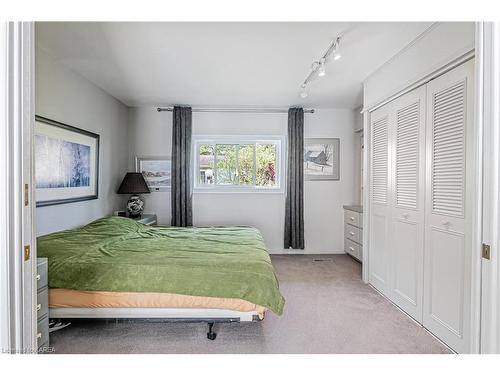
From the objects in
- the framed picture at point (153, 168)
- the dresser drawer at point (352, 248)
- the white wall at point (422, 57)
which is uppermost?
the white wall at point (422, 57)

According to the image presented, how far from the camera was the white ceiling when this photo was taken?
2441 millimetres

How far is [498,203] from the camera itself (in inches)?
40.4

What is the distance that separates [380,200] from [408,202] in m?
0.58

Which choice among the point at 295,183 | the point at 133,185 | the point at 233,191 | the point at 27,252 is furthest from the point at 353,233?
the point at 27,252

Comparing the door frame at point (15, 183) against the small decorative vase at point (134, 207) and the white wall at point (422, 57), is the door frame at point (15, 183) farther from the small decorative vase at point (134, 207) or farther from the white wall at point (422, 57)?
the small decorative vase at point (134, 207)

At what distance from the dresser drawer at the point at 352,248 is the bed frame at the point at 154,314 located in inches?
107

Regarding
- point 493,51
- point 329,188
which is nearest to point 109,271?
point 493,51

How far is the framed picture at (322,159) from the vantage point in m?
5.14

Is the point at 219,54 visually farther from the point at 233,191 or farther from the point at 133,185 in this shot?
the point at 233,191

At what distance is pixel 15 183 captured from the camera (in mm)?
1044

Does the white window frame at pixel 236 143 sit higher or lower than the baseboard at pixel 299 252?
higher

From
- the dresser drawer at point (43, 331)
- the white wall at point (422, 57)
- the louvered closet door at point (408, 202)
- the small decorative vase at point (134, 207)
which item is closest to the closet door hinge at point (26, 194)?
the dresser drawer at point (43, 331)

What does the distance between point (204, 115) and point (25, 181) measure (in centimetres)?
412

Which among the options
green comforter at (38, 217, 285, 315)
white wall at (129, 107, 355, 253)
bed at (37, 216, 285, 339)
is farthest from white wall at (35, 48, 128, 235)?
bed at (37, 216, 285, 339)
